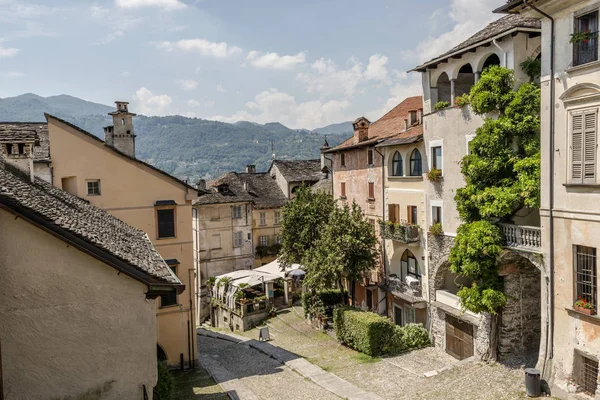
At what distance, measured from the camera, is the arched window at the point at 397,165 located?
28844mm

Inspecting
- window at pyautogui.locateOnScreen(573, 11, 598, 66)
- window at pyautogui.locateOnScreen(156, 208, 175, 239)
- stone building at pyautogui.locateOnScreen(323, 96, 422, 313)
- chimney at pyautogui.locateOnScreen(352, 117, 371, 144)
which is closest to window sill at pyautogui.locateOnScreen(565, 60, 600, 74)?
window at pyautogui.locateOnScreen(573, 11, 598, 66)

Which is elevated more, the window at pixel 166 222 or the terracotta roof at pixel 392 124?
the terracotta roof at pixel 392 124

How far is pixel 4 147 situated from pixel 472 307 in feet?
62.7

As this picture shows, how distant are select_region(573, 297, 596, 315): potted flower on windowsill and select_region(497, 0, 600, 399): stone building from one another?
5 cm

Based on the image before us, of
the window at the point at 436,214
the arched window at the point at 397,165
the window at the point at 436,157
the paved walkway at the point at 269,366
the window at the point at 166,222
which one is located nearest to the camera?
the paved walkway at the point at 269,366

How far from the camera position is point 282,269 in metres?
37.5

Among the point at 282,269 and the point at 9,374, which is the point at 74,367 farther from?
the point at 282,269

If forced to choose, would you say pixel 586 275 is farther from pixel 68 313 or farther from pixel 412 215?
pixel 68 313

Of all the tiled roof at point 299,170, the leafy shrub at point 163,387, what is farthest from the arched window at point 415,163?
the tiled roof at point 299,170

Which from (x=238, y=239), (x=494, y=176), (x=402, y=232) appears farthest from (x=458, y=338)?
(x=238, y=239)

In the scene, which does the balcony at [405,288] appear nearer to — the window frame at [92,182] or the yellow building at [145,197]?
the yellow building at [145,197]

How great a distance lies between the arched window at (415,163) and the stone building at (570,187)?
35.9 feet

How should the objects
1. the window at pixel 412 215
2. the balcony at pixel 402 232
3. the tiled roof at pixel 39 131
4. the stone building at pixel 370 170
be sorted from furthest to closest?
the stone building at pixel 370 170 < the window at pixel 412 215 < the balcony at pixel 402 232 < the tiled roof at pixel 39 131

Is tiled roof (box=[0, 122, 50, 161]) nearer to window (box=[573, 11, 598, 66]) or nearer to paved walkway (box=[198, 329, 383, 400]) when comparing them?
paved walkway (box=[198, 329, 383, 400])
